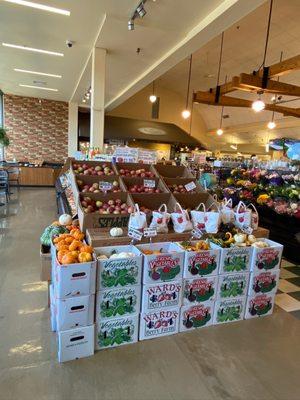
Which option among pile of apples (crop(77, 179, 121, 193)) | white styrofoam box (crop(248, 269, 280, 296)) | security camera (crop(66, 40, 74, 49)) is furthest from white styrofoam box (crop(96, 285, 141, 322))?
security camera (crop(66, 40, 74, 49))

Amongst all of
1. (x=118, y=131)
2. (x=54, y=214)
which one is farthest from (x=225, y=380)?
(x=118, y=131)

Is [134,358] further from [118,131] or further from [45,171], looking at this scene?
[118,131]

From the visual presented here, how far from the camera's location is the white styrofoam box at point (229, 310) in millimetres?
2471

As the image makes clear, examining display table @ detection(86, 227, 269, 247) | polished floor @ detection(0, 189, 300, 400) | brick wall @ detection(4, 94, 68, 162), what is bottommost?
polished floor @ detection(0, 189, 300, 400)

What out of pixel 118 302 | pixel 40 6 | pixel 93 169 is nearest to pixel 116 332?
pixel 118 302

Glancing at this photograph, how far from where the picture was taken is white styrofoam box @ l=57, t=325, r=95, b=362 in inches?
75.4

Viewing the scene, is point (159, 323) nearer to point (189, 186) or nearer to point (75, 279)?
point (75, 279)

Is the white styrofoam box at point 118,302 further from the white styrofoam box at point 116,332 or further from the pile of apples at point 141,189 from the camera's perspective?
the pile of apples at point 141,189

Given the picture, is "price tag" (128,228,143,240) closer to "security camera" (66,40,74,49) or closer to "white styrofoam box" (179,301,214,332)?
"white styrofoam box" (179,301,214,332)

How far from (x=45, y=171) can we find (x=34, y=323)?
955 centimetres

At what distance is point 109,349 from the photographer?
2.09 m

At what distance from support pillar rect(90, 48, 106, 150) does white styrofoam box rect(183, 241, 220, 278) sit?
15.2ft

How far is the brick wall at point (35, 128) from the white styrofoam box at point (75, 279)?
445 inches

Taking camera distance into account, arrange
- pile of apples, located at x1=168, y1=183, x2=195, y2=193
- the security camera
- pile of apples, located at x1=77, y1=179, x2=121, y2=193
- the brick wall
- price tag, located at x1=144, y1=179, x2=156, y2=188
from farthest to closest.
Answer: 1. the brick wall
2. the security camera
3. pile of apples, located at x1=168, y1=183, x2=195, y2=193
4. price tag, located at x1=144, y1=179, x2=156, y2=188
5. pile of apples, located at x1=77, y1=179, x2=121, y2=193
